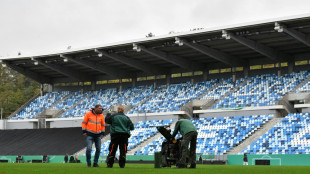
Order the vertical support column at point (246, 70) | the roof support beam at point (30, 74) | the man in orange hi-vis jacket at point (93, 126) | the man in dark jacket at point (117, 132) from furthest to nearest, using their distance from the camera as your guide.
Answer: the roof support beam at point (30, 74), the vertical support column at point (246, 70), the man in orange hi-vis jacket at point (93, 126), the man in dark jacket at point (117, 132)

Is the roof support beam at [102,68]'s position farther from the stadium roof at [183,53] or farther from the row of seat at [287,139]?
the row of seat at [287,139]

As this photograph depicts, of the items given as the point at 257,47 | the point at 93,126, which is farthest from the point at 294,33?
the point at 93,126

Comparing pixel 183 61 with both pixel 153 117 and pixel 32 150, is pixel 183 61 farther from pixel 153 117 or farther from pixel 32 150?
pixel 32 150

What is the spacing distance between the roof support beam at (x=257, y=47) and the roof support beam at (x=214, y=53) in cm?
350

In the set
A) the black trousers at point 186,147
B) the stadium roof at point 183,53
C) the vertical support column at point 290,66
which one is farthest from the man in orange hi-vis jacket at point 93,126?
the vertical support column at point 290,66

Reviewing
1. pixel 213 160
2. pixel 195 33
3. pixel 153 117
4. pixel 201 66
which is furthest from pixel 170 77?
pixel 213 160

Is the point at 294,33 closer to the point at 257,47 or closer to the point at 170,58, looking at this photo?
the point at 257,47

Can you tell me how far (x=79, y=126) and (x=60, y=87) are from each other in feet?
40.3

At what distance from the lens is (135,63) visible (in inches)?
1855

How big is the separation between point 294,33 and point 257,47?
160 inches

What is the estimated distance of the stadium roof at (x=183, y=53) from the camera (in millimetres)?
36094

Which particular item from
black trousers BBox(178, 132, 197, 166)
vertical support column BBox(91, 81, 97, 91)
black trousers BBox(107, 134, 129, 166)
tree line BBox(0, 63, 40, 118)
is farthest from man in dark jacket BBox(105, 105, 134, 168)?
tree line BBox(0, 63, 40, 118)

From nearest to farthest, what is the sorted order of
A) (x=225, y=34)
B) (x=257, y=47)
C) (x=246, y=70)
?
1. (x=225, y=34)
2. (x=257, y=47)
3. (x=246, y=70)

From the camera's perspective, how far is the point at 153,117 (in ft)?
137
